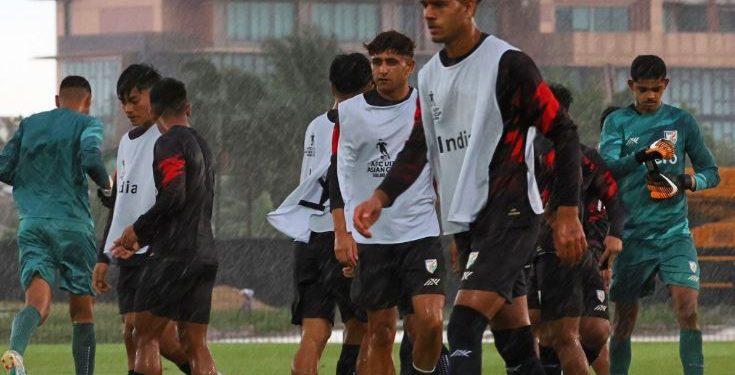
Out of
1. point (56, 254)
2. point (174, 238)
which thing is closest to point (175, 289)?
point (174, 238)

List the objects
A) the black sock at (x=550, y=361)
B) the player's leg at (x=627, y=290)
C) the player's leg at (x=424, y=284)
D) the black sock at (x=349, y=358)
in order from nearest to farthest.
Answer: the player's leg at (x=424, y=284), the black sock at (x=550, y=361), the black sock at (x=349, y=358), the player's leg at (x=627, y=290)

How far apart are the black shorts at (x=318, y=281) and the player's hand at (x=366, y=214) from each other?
2325 millimetres

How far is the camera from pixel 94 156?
9828 millimetres

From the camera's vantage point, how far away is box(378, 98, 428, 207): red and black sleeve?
6980 mm

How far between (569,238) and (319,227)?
317 centimetres

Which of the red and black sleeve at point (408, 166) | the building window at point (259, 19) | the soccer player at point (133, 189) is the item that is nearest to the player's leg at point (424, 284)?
the red and black sleeve at point (408, 166)

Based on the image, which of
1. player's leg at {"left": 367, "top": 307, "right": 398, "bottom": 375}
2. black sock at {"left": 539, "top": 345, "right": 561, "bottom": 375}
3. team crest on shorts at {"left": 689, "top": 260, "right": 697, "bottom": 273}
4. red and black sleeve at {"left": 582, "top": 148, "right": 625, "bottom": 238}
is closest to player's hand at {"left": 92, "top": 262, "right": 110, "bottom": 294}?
player's leg at {"left": 367, "top": 307, "right": 398, "bottom": 375}

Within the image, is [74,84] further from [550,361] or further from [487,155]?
[487,155]

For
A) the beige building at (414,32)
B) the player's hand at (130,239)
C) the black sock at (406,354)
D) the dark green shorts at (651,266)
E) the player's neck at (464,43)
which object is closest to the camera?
the player's neck at (464,43)

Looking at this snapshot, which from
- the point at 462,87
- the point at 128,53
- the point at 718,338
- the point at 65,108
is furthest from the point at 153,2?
the point at 462,87

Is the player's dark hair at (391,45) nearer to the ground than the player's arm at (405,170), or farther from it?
farther from it

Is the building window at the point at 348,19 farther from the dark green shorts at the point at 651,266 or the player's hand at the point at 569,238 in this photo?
the player's hand at the point at 569,238

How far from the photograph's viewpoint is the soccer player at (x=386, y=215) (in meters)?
8.33

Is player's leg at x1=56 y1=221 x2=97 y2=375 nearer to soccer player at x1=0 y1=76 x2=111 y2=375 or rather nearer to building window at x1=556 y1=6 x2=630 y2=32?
soccer player at x1=0 y1=76 x2=111 y2=375
